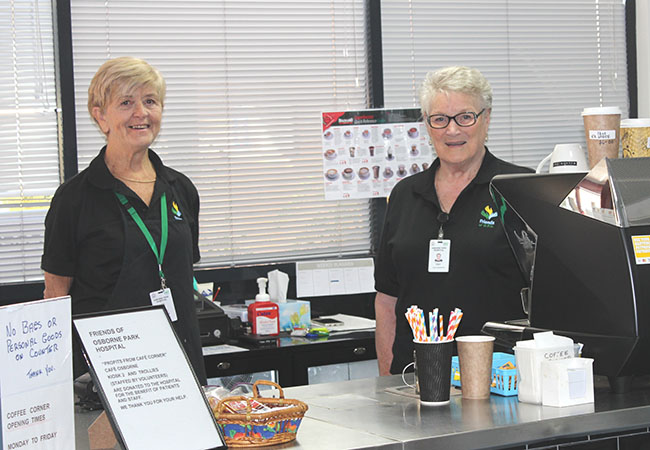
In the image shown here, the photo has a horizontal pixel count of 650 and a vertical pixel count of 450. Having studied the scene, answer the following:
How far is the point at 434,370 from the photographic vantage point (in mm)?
2098

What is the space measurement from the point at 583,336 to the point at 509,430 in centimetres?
41

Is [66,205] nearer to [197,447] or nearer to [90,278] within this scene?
[90,278]

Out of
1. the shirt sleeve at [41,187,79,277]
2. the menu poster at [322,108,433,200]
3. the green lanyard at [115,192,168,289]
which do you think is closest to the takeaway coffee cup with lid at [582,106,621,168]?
the menu poster at [322,108,433,200]

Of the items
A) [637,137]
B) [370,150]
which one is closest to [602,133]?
[637,137]

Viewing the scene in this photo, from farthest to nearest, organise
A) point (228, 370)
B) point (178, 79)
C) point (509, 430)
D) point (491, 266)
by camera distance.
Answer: point (178, 79)
point (228, 370)
point (491, 266)
point (509, 430)

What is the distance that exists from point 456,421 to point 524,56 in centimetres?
364

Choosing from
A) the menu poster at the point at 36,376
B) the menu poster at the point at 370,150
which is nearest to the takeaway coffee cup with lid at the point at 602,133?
the menu poster at the point at 370,150

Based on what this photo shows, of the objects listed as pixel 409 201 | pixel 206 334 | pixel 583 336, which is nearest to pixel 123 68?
pixel 409 201

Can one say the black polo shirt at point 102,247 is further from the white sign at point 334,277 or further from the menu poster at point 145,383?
the white sign at point 334,277

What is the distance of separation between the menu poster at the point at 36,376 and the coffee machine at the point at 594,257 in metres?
1.23

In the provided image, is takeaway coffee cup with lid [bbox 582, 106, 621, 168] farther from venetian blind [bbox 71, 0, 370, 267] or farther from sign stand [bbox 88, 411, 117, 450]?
sign stand [bbox 88, 411, 117, 450]

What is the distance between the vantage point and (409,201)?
2982mm

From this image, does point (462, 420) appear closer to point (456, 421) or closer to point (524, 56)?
point (456, 421)

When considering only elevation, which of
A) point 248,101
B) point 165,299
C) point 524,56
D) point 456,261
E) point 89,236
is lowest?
point 165,299
